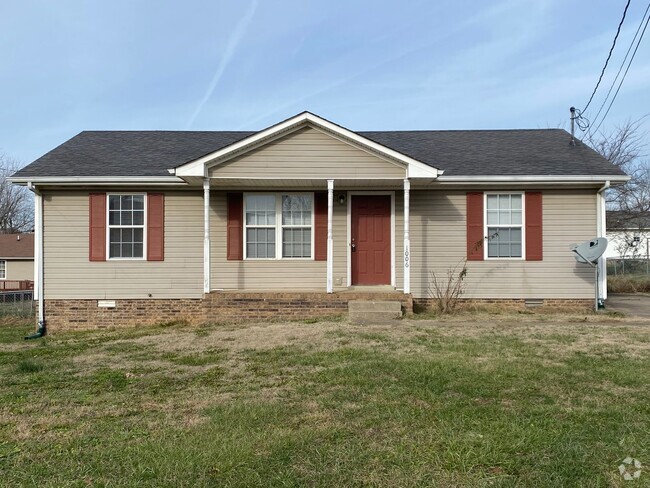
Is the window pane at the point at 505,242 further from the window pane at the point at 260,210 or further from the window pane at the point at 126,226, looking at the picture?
the window pane at the point at 126,226

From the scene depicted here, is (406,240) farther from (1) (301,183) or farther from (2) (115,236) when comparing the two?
(2) (115,236)

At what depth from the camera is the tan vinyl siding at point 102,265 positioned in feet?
35.8

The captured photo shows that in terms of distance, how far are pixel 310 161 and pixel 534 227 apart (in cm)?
509

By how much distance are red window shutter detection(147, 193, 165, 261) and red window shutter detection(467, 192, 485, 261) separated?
6.75 metres

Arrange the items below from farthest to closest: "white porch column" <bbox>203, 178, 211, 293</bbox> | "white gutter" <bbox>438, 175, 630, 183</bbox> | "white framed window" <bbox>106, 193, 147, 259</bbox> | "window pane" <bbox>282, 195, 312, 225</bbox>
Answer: "window pane" <bbox>282, 195, 312, 225</bbox> → "white framed window" <bbox>106, 193, 147, 259</bbox> → "white gutter" <bbox>438, 175, 630, 183</bbox> → "white porch column" <bbox>203, 178, 211, 293</bbox>

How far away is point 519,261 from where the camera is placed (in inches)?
432

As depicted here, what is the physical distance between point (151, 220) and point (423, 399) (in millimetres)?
8205

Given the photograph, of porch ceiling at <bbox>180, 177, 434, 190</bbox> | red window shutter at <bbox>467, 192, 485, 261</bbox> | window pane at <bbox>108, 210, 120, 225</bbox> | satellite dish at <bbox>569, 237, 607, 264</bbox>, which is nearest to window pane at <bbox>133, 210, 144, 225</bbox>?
window pane at <bbox>108, 210, 120, 225</bbox>

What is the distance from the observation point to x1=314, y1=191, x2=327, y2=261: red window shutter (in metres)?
11.1

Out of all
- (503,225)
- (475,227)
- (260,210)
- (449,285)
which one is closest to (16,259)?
(260,210)

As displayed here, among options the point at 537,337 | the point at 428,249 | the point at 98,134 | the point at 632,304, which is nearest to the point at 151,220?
the point at 98,134

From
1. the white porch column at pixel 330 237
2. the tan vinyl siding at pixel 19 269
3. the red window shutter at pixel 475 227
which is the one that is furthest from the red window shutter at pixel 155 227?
the tan vinyl siding at pixel 19 269

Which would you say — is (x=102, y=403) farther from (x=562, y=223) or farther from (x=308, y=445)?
(x=562, y=223)

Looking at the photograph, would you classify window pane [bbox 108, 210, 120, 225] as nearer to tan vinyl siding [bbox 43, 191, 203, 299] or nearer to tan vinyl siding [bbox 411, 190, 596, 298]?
tan vinyl siding [bbox 43, 191, 203, 299]
